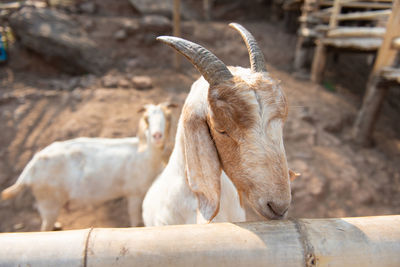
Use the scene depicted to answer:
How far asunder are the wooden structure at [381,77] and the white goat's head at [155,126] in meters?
4.49

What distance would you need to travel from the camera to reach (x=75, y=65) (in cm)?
804

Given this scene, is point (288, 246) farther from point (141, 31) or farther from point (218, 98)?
point (141, 31)

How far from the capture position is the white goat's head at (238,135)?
1.18 m

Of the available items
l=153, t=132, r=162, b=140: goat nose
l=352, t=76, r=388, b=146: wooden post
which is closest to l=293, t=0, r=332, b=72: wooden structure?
l=352, t=76, r=388, b=146: wooden post

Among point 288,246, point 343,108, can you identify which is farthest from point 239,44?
point 288,246

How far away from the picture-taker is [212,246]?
2.79 ft

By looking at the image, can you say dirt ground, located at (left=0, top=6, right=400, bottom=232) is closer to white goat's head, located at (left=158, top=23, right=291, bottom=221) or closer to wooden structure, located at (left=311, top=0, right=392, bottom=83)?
wooden structure, located at (left=311, top=0, right=392, bottom=83)

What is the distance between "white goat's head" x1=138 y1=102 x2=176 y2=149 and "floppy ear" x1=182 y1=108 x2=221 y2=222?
198 cm

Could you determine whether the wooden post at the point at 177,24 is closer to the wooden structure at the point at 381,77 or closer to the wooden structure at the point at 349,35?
the wooden structure at the point at 349,35

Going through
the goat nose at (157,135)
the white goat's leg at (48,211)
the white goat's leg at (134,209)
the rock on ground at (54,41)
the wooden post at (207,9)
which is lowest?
the white goat's leg at (134,209)

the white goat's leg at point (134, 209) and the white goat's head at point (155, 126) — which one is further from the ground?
the white goat's head at point (155, 126)

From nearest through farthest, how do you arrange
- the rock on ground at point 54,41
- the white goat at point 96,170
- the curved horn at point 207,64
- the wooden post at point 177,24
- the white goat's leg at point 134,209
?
the curved horn at point 207,64 < the white goat at point 96,170 < the white goat's leg at point 134,209 < the wooden post at point 177,24 < the rock on ground at point 54,41

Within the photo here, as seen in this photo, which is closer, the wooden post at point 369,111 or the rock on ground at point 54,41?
the wooden post at point 369,111

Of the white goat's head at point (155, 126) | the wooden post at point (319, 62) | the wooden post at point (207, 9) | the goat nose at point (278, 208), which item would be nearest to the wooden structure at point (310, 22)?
the wooden post at point (319, 62)
